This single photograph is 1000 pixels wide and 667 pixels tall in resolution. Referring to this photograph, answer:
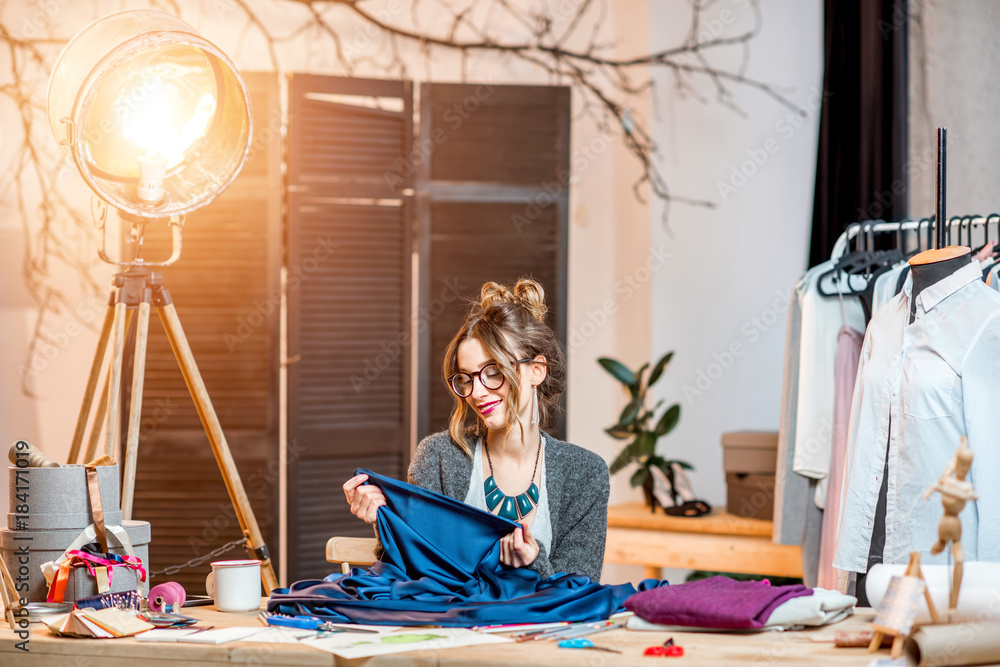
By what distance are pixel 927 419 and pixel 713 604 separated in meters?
1.11

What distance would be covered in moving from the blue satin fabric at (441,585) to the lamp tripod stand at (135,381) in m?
0.68

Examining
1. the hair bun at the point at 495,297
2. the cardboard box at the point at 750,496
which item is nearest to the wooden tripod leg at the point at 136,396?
the hair bun at the point at 495,297

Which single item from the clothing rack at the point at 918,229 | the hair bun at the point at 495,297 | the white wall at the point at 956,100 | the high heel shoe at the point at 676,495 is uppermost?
the white wall at the point at 956,100

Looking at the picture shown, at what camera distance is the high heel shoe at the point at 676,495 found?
357 centimetres

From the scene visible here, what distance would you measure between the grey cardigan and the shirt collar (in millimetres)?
963

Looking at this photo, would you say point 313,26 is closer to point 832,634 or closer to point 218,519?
point 218,519

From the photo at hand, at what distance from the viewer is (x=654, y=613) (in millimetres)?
1653

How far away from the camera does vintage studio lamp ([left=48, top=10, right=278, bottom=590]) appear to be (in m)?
2.40

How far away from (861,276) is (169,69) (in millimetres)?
2175

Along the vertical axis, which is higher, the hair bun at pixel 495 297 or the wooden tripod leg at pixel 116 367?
the hair bun at pixel 495 297

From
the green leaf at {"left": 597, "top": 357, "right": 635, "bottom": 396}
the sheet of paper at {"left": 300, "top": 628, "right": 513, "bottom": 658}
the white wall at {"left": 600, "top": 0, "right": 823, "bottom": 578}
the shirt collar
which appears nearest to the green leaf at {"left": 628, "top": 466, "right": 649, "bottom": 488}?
the green leaf at {"left": 597, "top": 357, "right": 635, "bottom": 396}

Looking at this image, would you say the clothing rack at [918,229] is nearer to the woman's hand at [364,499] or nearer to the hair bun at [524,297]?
the hair bun at [524,297]

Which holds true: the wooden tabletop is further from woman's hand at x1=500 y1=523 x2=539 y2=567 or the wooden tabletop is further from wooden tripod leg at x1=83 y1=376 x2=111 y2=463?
wooden tripod leg at x1=83 y1=376 x2=111 y2=463

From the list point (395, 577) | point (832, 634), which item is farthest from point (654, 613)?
point (395, 577)
